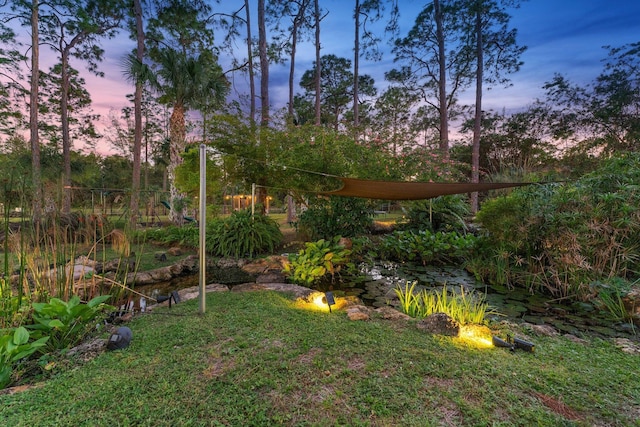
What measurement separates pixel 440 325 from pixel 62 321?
242 centimetres

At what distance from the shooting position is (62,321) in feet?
5.12

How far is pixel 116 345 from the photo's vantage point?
4.96ft

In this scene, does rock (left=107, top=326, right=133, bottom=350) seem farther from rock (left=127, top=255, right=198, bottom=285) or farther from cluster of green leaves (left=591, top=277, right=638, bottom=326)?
cluster of green leaves (left=591, top=277, right=638, bottom=326)

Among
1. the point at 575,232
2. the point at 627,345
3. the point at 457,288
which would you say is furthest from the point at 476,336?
the point at 575,232

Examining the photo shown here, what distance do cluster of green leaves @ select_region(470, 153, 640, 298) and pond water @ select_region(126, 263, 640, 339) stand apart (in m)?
0.26

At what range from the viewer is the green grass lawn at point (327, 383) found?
1.02 metres

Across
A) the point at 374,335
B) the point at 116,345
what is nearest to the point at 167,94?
the point at 116,345

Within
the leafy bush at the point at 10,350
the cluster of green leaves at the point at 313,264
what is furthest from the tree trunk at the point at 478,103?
the leafy bush at the point at 10,350

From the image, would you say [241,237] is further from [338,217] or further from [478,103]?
[478,103]

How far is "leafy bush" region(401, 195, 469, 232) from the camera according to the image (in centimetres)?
612

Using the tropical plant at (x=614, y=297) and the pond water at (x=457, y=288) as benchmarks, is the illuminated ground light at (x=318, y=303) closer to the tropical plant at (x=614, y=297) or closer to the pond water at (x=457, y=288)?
the pond water at (x=457, y=288)

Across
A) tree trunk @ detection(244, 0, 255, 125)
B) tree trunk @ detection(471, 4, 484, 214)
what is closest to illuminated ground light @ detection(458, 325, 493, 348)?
tree trunk @ detection(471, 4, 484, 214)

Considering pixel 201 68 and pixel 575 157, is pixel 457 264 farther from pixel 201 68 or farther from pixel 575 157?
pixel 575 157

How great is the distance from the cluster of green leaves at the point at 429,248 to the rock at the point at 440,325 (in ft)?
9.40
